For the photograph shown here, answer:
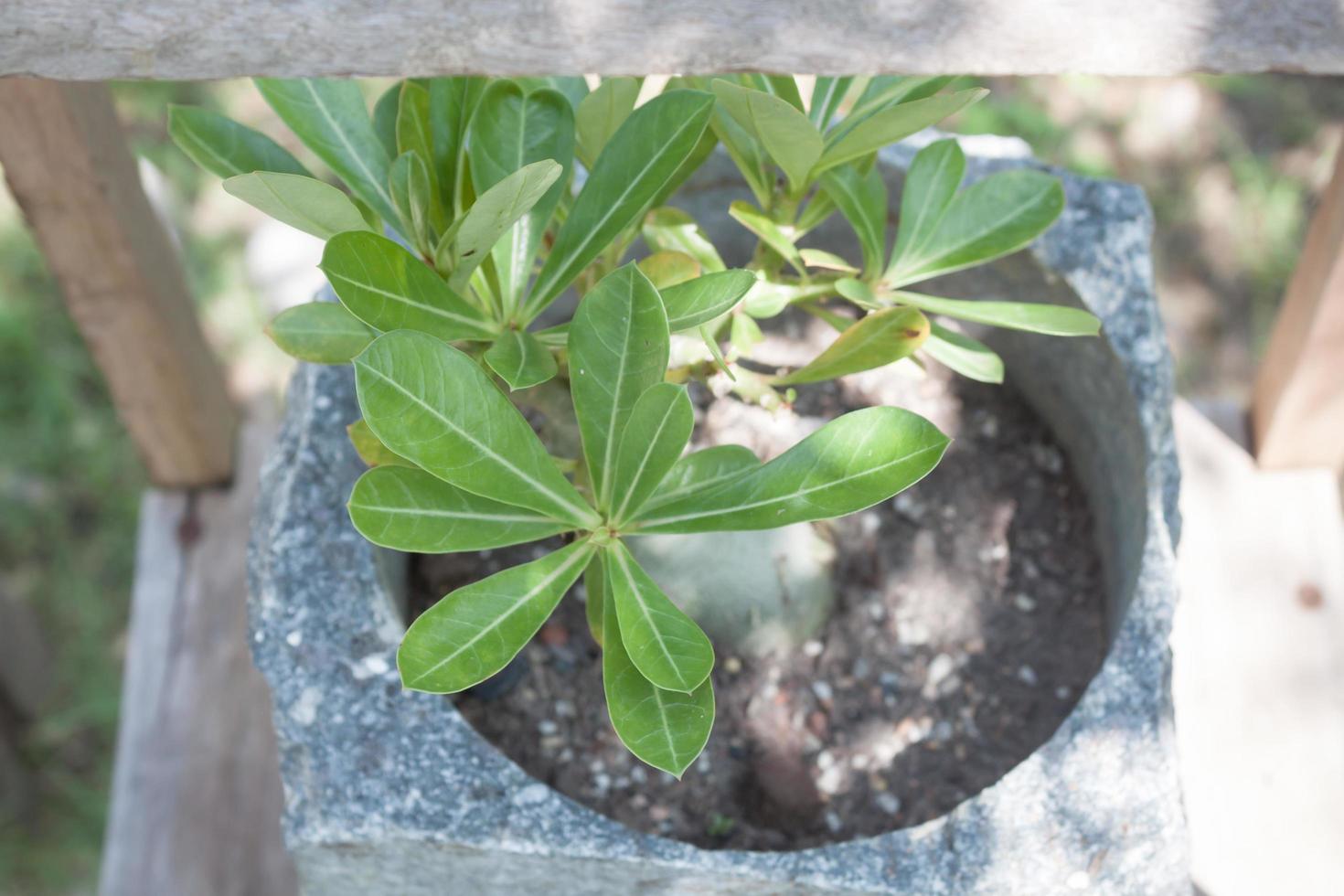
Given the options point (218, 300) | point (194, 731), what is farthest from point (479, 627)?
point (218, 300)

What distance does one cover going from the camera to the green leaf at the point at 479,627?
76 centimetres

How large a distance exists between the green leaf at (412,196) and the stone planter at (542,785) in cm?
28

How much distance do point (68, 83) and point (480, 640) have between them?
0.67m

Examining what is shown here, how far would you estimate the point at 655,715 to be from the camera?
788mm

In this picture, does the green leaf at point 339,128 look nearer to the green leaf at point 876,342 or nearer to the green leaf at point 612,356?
the green leaf at point 612,356

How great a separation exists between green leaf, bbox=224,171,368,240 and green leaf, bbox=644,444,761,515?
0.88 ft

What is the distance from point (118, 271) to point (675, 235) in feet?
2.09

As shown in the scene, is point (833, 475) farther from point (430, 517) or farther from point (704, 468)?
point (430, 517)

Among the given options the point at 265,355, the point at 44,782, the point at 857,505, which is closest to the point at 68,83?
the point at 857,505

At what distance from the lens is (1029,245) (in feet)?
3.61

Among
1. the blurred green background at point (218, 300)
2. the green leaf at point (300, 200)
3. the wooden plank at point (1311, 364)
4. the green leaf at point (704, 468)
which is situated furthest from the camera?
the blurred green background at point (218, 300)

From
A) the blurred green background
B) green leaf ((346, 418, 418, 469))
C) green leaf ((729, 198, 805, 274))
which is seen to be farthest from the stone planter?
the blurred green background

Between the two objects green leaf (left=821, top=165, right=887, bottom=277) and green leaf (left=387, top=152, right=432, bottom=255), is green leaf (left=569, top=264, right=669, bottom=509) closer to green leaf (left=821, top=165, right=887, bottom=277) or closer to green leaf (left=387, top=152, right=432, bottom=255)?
green leaf (left=387, top=152, right=432, bottom=255)

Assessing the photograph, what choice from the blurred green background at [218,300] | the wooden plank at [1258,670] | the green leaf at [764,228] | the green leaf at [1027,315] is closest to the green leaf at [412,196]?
the green leaf at [764,228]
